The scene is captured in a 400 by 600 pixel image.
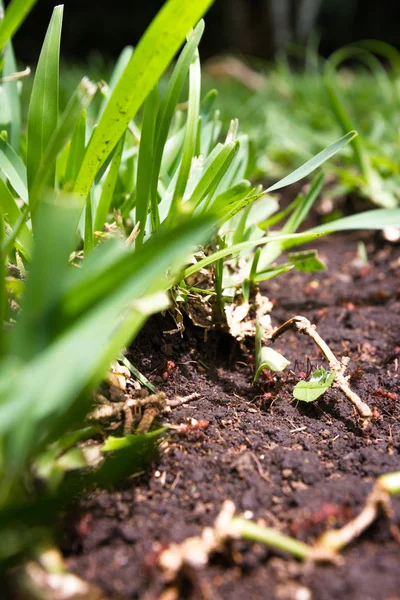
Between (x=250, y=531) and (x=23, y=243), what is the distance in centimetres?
62

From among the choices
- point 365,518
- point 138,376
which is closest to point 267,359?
point 138,376

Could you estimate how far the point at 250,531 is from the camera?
0.62 m

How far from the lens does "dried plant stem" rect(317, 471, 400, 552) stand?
24.8 inches

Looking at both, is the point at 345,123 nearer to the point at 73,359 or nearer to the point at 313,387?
the point at 313,387

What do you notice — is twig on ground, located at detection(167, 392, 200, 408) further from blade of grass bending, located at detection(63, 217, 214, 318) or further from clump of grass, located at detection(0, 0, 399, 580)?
blade of grass bending, located at detection(63, 217, 214, 318)

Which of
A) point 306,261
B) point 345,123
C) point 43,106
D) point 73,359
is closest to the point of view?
point 73,359

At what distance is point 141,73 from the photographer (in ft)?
2.66

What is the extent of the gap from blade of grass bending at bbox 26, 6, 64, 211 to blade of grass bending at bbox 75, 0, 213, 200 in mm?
111

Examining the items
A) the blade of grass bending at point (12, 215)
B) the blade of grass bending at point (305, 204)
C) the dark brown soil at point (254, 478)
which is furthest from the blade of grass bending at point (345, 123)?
the blade of grass bending at point (12, 215)

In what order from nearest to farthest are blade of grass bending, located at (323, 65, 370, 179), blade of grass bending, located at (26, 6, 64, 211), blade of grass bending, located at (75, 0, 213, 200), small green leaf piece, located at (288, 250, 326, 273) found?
blade of grass bending, located at (75, 0, 213, 200) < blade of grass bending, located at (26, 6, 64, 211) < small green leaf piece, located at (288, 250, 326, 273) < blade of grass bending, located at (323, 65, 370, 179)

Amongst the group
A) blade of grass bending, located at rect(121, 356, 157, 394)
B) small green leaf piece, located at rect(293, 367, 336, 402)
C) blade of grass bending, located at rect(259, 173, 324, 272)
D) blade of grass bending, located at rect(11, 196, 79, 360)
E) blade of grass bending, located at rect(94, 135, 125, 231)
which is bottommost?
small green leaf piece, located at rect(293, 367, 336, 402)

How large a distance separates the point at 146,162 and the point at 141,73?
18 cm

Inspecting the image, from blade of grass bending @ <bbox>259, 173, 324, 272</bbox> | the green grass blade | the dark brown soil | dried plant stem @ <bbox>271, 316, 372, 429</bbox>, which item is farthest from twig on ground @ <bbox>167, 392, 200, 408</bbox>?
blade of grass bending @ <bbox>259, 173, 324, 272</bbox>

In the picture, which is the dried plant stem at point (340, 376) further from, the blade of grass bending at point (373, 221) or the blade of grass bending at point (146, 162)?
the blade of grass bending at point (146, 162)
